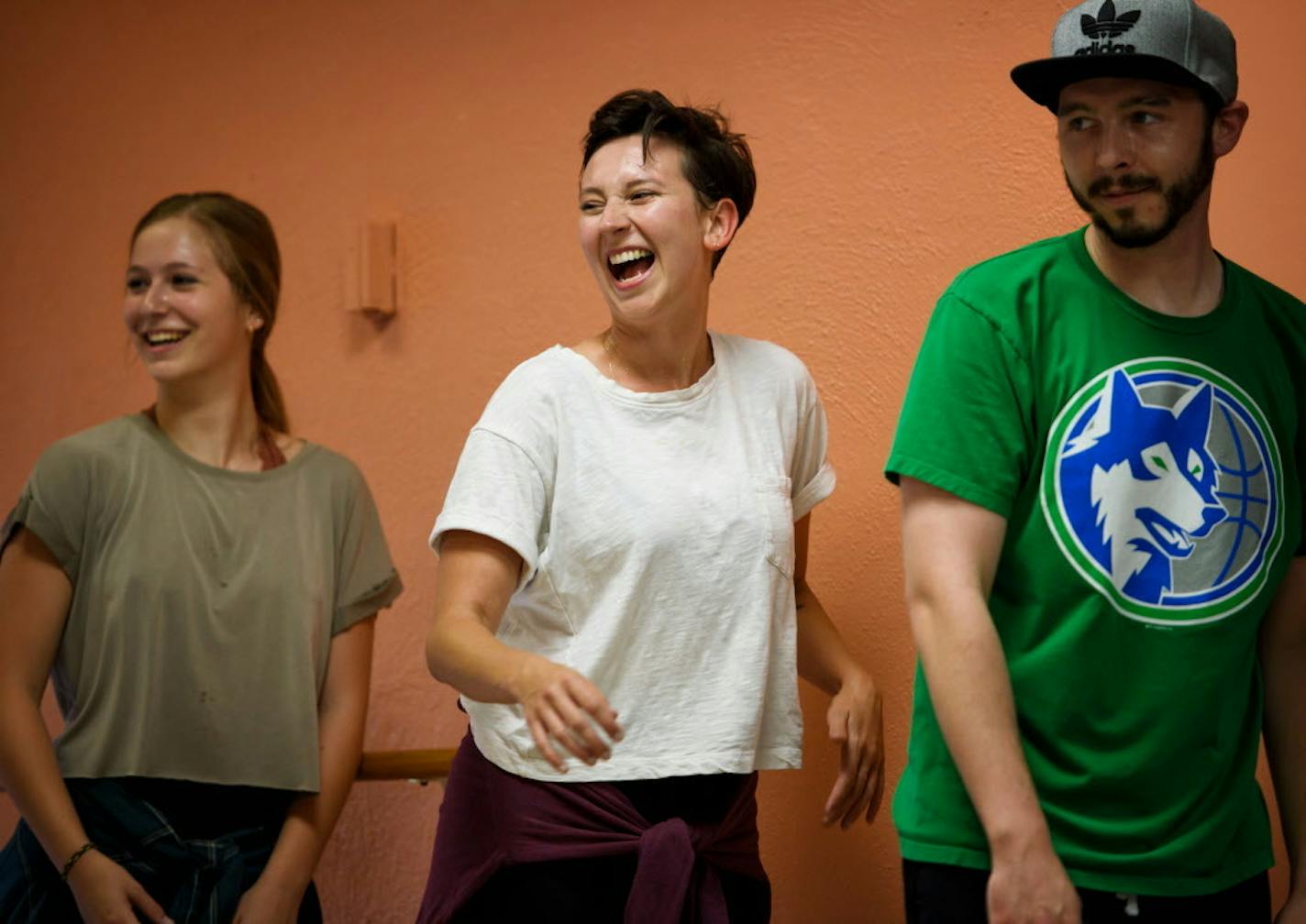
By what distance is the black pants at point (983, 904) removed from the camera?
1.50 meters

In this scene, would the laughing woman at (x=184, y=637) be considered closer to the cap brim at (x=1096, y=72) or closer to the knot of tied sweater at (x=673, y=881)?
the knot of tied sweater at (x=673, y=881)

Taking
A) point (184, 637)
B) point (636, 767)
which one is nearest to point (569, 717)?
point (636, 767)

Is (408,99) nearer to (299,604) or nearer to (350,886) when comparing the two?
(299,604)

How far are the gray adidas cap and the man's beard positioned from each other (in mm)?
71

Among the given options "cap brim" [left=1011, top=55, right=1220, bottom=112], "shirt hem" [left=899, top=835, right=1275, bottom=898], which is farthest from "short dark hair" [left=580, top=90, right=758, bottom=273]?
"shirt hem" [left=899, top=835, right=1275, bottom=898]

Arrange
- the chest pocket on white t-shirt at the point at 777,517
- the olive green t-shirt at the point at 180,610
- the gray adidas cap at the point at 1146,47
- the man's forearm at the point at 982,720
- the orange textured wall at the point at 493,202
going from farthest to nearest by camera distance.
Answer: the orange textured wall at the point at 493,202 → the olive green t-shirt at the point at 180,610 → the chest pocket on white t-shirt at the point at 777,517 → the gray adidas cap at the point at 1146,47 → the man's forearm at the point at 982,720

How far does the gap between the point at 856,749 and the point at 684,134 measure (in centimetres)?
71

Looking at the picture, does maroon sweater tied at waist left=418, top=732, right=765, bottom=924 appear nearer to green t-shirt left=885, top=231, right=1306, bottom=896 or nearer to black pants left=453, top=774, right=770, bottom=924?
black pants left=453, top=774, right=770, bottom=924

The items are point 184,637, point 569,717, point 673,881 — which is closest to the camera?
point 569,717

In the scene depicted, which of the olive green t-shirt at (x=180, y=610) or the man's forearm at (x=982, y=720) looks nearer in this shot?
the man's forearm at (x=982, y=720)

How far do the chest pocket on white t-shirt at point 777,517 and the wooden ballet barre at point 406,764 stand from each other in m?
0.72

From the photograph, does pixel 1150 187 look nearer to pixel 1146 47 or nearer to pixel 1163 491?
pixel 1146 47

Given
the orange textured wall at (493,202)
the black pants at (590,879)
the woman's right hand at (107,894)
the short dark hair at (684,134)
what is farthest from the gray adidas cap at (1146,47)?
the woman's right hand at (107,894)

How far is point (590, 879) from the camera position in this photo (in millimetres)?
1712
